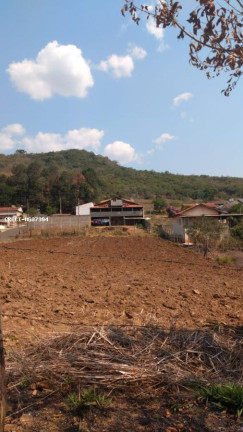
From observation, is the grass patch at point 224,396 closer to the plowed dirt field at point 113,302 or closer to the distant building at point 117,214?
the plowed dirt field at point 113,302

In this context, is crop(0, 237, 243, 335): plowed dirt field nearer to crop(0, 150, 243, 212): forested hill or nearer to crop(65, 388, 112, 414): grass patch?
crop(65, 388, 112, 414): grass patch

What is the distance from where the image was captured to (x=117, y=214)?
161ft

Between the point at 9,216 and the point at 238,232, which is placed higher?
the point at 9,216

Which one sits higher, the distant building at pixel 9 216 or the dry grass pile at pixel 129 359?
the distant building at pixel 9 216

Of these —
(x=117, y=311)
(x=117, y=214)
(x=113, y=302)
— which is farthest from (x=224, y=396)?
(x=117, y=214)

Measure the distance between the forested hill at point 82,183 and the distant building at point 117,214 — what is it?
15.1m

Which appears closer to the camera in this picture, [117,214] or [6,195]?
[117,214]

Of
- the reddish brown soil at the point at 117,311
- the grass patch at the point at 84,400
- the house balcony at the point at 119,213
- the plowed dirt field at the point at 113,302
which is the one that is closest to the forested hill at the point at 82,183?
the house balcony at the point at 119,213

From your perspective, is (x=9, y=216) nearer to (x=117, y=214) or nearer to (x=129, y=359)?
(x=117, y=214)

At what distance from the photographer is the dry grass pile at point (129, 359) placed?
2615 millimetres

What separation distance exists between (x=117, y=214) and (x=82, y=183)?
20.6 m

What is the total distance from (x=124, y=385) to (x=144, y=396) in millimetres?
175

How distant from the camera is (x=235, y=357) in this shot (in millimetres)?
3059

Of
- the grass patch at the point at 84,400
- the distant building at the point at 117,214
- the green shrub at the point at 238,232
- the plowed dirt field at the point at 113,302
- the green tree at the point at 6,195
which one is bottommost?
the plowed dirt field at the point at 113,302
